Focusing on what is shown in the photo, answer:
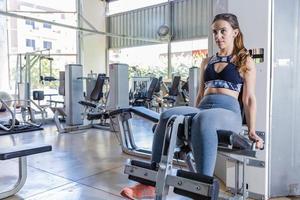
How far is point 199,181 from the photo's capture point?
133 cm

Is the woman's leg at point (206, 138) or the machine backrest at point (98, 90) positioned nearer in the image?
the woman's leg at point (206, 138)

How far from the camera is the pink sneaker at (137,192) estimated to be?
6.06 ft

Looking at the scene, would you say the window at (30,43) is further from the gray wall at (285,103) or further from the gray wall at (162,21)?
the gray wall at (285,103)

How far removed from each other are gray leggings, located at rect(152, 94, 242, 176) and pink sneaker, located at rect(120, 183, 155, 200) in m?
0.30

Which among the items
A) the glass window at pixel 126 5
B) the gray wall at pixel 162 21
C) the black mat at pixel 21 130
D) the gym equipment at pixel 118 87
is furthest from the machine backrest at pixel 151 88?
the glass window at pixel 126 5

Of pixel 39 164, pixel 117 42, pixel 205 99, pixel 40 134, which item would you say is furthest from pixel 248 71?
pixel 117 42

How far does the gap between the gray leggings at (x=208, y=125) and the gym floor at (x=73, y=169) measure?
778 millimetres

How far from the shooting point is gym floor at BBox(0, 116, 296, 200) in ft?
7.49

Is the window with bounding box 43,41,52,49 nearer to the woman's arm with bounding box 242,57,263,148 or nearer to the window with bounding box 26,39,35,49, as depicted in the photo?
the window with bounding box 26,39,35,49

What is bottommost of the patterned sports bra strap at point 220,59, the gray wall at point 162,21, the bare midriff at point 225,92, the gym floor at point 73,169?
the gym floor at point 73,169

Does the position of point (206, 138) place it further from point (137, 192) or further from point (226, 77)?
point (137, 192)

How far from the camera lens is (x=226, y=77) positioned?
1.80 m

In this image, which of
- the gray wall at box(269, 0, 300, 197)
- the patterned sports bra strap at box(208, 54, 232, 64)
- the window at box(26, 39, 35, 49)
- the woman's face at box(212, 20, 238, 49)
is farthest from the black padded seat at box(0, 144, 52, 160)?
the window at box(26, 39, 35, 49)

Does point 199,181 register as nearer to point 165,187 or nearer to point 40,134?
point 165,187
